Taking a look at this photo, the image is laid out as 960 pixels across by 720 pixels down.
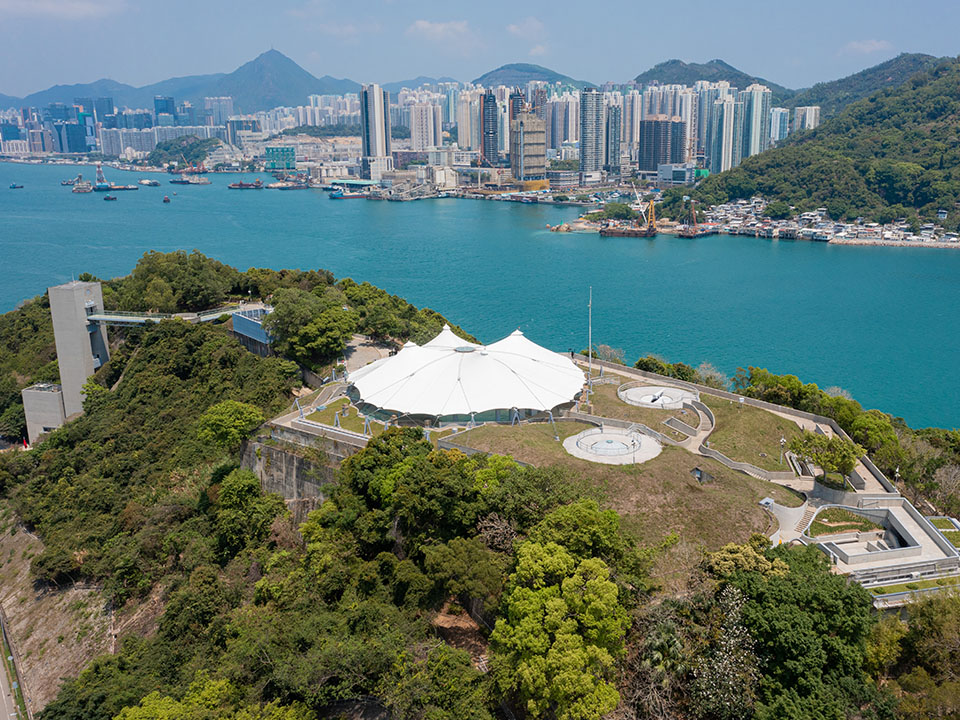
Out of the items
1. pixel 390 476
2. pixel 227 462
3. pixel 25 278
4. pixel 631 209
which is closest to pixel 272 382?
pixel 227 462

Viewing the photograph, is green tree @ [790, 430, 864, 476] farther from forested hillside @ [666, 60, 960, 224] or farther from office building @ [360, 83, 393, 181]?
office building @ [360, 83, 393, 181]

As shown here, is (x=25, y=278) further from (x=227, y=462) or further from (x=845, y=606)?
(x=845, y=606)

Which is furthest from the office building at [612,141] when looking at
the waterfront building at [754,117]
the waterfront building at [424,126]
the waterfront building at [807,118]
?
the waterfront building at [424,126]

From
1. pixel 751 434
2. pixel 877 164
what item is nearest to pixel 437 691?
pixel 751 434

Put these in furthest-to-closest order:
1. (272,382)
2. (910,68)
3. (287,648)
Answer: (910,68), (272,382), (287,648)

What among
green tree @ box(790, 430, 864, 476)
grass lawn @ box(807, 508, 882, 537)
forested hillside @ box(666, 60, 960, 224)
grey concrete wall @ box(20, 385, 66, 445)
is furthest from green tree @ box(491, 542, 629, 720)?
forested hillside @ box(666, 60, 960, 224)

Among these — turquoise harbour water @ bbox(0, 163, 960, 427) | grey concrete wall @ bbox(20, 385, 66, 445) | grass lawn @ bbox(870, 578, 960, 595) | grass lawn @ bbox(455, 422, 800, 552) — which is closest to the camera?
grass lawn @ bbox(870, 578, 960, 595)
